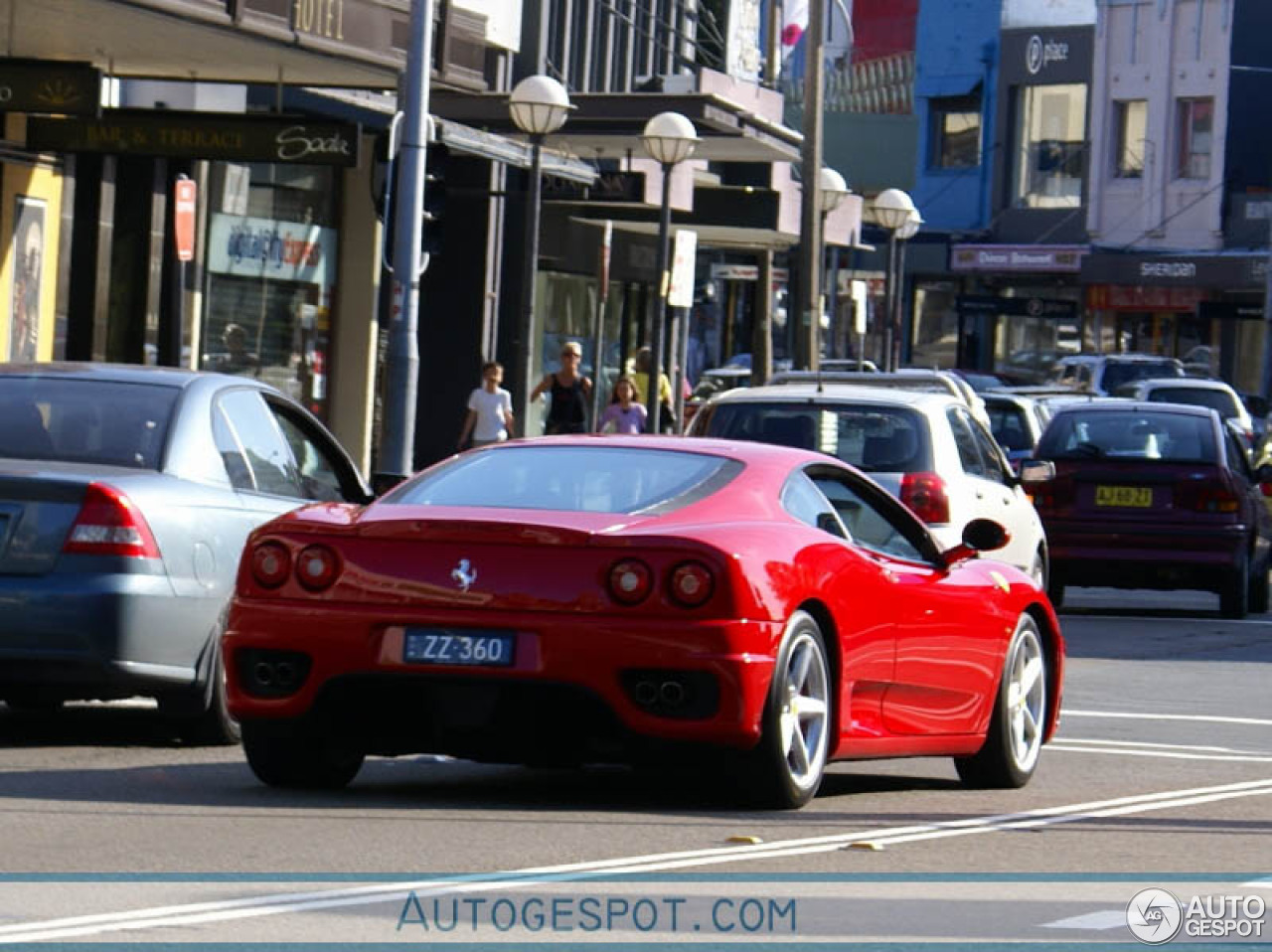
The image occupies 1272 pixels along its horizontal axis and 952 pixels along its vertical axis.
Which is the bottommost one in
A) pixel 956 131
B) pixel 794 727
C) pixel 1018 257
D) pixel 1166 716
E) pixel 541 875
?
pixel 1166 716

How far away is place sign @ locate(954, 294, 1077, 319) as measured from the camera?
68.6 metres

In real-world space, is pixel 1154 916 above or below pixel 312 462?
below

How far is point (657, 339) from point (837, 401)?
41.0ft

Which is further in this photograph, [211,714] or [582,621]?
[211,714]

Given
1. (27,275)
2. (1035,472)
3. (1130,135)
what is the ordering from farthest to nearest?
(1130,135) → (27,275) → (1035,472)

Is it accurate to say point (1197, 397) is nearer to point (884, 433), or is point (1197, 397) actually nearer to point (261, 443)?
point (884, 433)

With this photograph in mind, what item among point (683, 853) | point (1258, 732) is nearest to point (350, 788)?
point (683, 853)

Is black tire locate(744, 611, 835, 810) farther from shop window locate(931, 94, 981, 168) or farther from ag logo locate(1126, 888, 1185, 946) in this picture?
shop window locate(931, 94, 981, 168)

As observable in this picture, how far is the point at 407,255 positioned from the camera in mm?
24359

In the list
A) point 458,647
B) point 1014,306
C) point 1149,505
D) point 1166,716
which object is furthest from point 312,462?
point 1014,306

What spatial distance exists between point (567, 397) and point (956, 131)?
165ft

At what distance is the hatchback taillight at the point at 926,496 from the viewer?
55.4 ft

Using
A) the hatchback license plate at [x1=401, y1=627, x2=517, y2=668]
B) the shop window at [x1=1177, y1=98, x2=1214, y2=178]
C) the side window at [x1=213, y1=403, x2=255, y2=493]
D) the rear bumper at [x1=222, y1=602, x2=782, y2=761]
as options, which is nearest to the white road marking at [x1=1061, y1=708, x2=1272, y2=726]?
the side window at [x1=213, y1=403, x2=255, y2=493]

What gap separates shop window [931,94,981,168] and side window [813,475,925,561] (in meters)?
66.2
